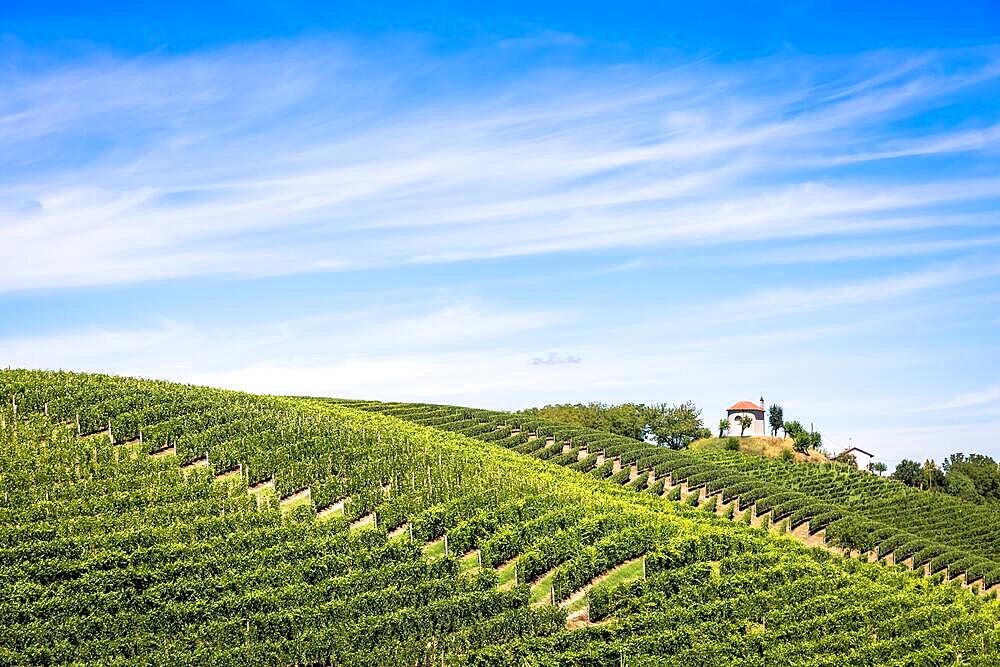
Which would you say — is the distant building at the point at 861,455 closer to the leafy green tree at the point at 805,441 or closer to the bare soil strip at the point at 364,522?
the leafy green tree at the point at 805,441

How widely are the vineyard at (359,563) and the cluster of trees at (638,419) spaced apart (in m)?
37.2

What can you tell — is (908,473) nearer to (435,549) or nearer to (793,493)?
(793,493)

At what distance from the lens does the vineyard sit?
2403 cm

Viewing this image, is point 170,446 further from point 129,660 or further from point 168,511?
point 129,660

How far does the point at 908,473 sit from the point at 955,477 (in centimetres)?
416

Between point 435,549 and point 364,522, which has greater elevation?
point 364,522

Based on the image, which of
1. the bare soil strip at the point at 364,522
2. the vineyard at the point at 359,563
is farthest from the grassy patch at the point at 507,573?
the bare soil strip at the point at 364,522

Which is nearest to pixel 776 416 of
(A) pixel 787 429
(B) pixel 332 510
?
(A) pixel 787 429

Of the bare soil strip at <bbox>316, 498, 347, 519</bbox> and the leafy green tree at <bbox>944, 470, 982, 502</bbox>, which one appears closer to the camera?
Answer: the bare soil strip at <bbox>316, 498, 347, 519</bbox>

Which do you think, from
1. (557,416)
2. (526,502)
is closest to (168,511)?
(526,502)

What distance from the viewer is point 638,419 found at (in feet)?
279

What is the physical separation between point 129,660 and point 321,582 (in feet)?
17.4

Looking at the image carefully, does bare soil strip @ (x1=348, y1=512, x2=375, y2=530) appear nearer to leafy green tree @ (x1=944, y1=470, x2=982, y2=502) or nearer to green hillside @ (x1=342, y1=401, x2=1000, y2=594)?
green hillside @ (x1=342, y1=401, x2=1000, y2=594)

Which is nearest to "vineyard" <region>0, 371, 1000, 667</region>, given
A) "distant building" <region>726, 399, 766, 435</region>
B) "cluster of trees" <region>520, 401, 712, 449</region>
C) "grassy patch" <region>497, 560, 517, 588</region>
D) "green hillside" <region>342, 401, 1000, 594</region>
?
"grassy patch" <region>497, 560, 517, 588</region>
